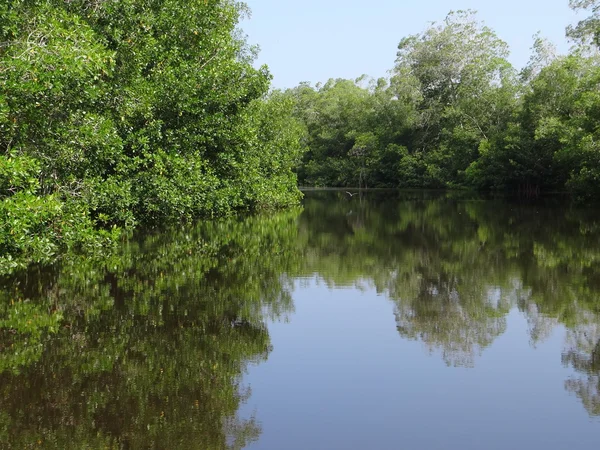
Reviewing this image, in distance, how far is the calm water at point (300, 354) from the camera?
16.4ft

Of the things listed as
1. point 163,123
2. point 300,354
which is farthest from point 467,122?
point 300,354

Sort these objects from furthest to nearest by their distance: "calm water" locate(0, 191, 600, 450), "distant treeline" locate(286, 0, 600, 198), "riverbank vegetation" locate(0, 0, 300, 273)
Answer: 1. "distant treeline" locate(286, 0, 600, 198)
2. "riverbank vegetation" locate(0, 0, 300, 273)
3. "calm water" locate(0, 191, 600, 450)

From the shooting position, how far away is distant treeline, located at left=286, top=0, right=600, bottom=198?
131ft

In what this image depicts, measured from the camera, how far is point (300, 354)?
721cm

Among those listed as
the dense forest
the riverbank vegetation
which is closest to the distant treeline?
the dense forest

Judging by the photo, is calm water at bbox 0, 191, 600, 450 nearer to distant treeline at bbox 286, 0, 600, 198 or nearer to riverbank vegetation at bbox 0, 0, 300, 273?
riverbank vegetation at bbox 0, 0, 300, 273

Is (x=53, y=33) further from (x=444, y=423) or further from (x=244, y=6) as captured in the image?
(x=244, y=6)

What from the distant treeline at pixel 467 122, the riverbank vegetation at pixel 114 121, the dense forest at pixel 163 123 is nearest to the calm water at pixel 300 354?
the riverbank vegetation at pixel 114 121

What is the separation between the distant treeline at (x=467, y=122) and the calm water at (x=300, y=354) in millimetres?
25444

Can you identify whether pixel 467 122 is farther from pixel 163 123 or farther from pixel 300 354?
pixel 300 354

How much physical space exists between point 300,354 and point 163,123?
15.6m

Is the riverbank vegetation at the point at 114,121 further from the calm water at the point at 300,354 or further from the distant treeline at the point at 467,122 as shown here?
the distant treeline at the point at 467,122

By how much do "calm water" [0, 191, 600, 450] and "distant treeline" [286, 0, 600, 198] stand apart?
25444 millimetres

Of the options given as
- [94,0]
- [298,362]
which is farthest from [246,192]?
[298,362]
